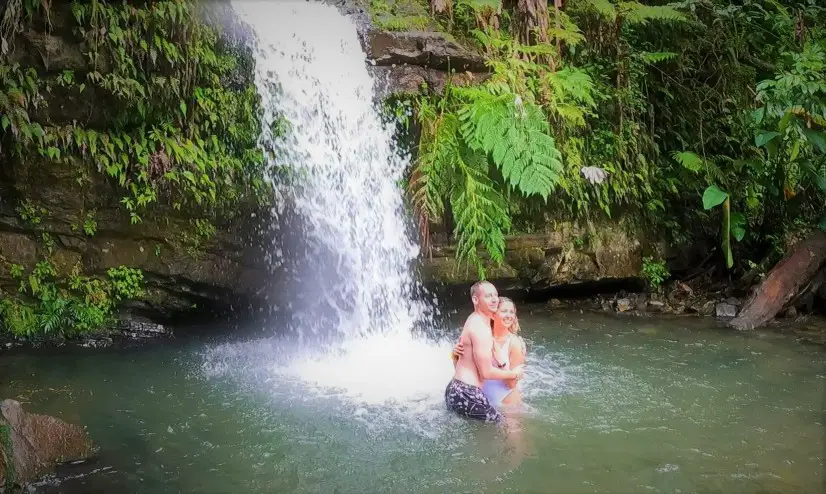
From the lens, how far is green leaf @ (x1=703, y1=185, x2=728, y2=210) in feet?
27.8

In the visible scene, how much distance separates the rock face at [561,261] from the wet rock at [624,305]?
0.37 meters

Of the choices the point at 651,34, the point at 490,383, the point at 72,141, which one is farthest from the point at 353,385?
the point at 651,34

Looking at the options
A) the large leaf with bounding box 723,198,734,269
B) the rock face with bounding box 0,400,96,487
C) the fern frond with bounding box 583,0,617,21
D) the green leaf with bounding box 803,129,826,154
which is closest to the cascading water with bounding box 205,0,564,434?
the rock face with bounding box 0,400,96,487

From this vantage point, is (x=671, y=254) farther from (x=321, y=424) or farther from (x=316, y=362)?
(x=321, y=424)

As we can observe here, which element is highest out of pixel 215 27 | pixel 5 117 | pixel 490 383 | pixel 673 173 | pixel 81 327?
pixel 215 27

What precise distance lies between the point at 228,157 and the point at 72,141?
5.40ft

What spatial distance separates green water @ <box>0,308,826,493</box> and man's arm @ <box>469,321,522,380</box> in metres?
0.41

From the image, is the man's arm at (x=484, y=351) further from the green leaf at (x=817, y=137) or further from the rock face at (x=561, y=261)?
the green leaf at (x=817, y=137)

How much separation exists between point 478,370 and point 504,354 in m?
0.31

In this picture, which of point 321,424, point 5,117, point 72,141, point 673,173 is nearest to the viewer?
point 321,424

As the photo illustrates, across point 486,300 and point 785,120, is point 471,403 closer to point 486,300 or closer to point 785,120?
point 486,300

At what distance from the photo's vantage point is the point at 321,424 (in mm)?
4914

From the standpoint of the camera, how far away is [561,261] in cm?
923

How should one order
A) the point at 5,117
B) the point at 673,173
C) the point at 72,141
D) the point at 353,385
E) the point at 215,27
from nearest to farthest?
the point at 353,385, the point at 5,117, the point at 72,141, the point at 215,27, the point at 673,173
